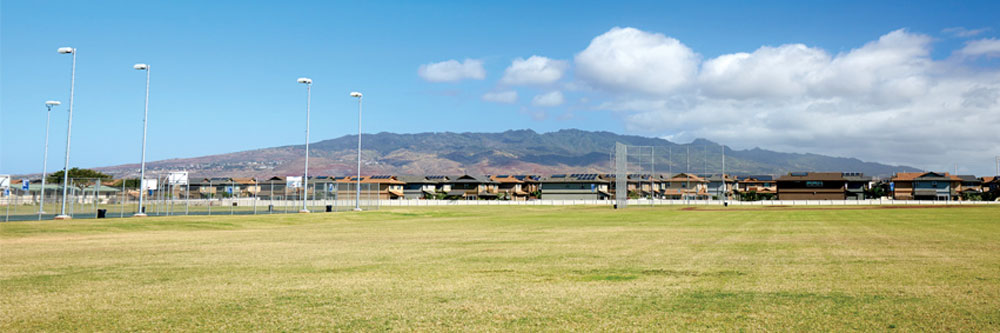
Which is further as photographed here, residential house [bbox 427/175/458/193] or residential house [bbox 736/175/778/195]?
residential house [bbox 736/175/778/195]

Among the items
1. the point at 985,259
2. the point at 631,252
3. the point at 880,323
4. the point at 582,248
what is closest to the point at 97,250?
the point at 582,248

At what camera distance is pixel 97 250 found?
59.8ft

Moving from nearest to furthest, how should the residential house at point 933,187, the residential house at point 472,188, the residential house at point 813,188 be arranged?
the residential house at point 813,188 < the residential house at point 933,187 < the residential house at point 472,188

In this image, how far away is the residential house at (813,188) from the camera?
11656 cm

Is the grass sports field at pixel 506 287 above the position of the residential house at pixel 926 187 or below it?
below

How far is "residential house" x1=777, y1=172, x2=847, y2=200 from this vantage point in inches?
4589

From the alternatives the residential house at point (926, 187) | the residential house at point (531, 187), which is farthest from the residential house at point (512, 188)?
the residential house at point (926, 187)

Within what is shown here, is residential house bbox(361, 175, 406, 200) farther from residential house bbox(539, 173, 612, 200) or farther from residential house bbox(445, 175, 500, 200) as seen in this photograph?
residential house bbox(539, 173, 612, 200)

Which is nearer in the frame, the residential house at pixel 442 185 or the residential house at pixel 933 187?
the residential house at pixel 933 187

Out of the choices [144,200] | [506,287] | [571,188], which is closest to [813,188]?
[571,188]

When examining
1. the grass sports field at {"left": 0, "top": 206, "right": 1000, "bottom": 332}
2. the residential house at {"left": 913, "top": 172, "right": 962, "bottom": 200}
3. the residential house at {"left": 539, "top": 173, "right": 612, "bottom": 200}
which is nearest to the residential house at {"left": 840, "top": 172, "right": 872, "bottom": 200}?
the residential house at {"left": 913, "top": 172, "right": 962, "bottom": 200}

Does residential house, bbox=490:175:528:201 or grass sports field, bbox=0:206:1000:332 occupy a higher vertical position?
residential house, bbox=490:175:528:201

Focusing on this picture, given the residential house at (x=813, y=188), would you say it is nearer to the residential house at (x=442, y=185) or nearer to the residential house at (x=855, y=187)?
the residential house at (x=855, y=187)

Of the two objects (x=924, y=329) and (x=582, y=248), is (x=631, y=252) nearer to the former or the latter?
(x=582, y=248)
